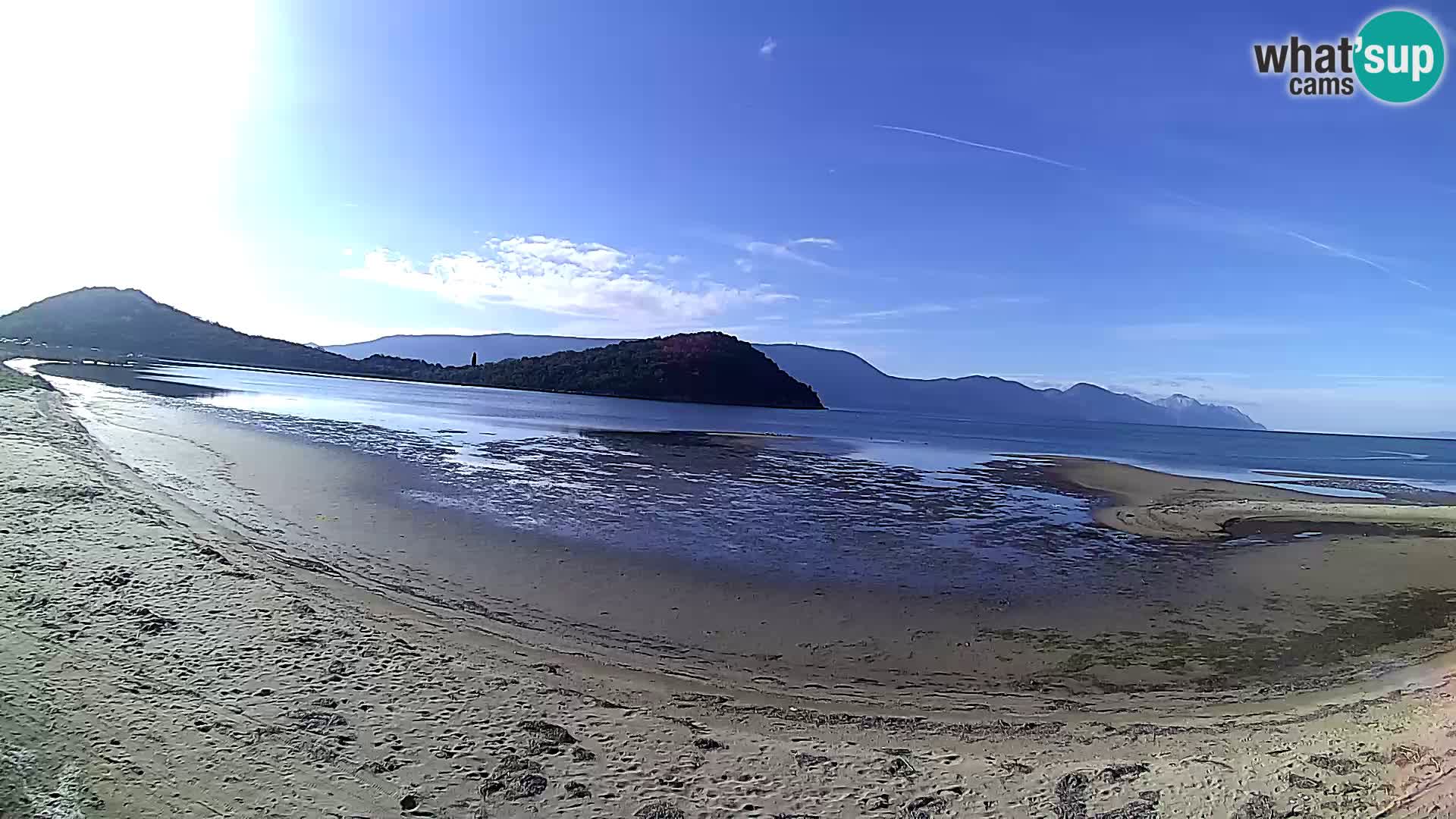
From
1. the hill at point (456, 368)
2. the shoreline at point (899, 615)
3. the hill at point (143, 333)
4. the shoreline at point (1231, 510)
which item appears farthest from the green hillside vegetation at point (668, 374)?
the shoreline at point (899, 615)

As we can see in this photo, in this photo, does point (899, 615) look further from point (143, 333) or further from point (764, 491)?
point (143, 333)

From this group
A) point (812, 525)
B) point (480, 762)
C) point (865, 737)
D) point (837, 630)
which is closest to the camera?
point (480, 762)

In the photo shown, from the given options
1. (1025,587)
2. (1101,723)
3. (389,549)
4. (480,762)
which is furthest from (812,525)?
(480,762)

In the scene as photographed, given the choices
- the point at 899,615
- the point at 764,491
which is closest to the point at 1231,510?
the point at 764,491

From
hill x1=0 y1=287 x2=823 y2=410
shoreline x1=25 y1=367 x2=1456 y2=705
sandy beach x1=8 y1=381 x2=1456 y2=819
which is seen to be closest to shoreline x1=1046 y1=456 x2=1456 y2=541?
shoreline x1=25 y1=367 x2=1456 y2=705

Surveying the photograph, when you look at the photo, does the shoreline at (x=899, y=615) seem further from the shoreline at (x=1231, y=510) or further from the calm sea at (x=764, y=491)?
the shoreline at (x=1231, y=510)

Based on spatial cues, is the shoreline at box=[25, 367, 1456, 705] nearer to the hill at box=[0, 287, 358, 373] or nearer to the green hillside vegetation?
the green hillside vegetation

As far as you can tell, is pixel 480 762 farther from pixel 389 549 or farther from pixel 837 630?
pixel 389 549
